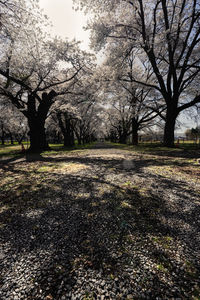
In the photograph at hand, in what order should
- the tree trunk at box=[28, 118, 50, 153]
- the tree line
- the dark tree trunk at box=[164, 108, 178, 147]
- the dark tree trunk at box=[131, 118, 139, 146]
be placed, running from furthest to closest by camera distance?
1. the dark tree trunk at box=[131, 118, 139, 146]
2. the tree trunk at box=[28, 118, 50, 153]
3. the dark tree trunk at box=[164, 108, 178, 147]
4. the tree line

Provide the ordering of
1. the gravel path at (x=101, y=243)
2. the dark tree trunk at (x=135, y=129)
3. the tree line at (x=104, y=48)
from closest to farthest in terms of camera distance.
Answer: the gravel path at (x=101, y=243)
the tree line at (x=104, y=48)
the dark tree trunk at (x=135, y=129)

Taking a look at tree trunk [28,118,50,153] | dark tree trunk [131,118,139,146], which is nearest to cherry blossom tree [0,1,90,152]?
tree trunk [28,118,50,153]

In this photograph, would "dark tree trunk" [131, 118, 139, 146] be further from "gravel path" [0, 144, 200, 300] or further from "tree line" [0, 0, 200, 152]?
"gravel path" [0, 144, 200, 300]

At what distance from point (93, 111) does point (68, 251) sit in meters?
34.8

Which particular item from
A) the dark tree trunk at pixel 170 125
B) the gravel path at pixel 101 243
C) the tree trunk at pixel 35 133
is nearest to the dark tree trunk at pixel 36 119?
the tree trunk at pixel 35 133

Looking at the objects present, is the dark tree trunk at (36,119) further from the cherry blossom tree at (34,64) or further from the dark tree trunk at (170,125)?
the dark tree trunk at (170,125)

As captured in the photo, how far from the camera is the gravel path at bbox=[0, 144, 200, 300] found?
1.32m

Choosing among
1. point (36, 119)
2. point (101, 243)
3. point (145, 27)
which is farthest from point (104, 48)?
point (101, 243)

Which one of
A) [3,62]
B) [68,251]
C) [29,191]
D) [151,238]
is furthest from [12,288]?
[3,62]

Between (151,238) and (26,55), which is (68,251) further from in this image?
(26,55)

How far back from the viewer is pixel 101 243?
188 centimetres

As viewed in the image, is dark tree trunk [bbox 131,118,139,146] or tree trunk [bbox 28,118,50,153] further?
dark tree trunk [bbox 131,118,139,146]

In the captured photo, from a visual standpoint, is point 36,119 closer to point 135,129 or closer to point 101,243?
point 101,243

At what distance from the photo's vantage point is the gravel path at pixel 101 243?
4.34 ft
